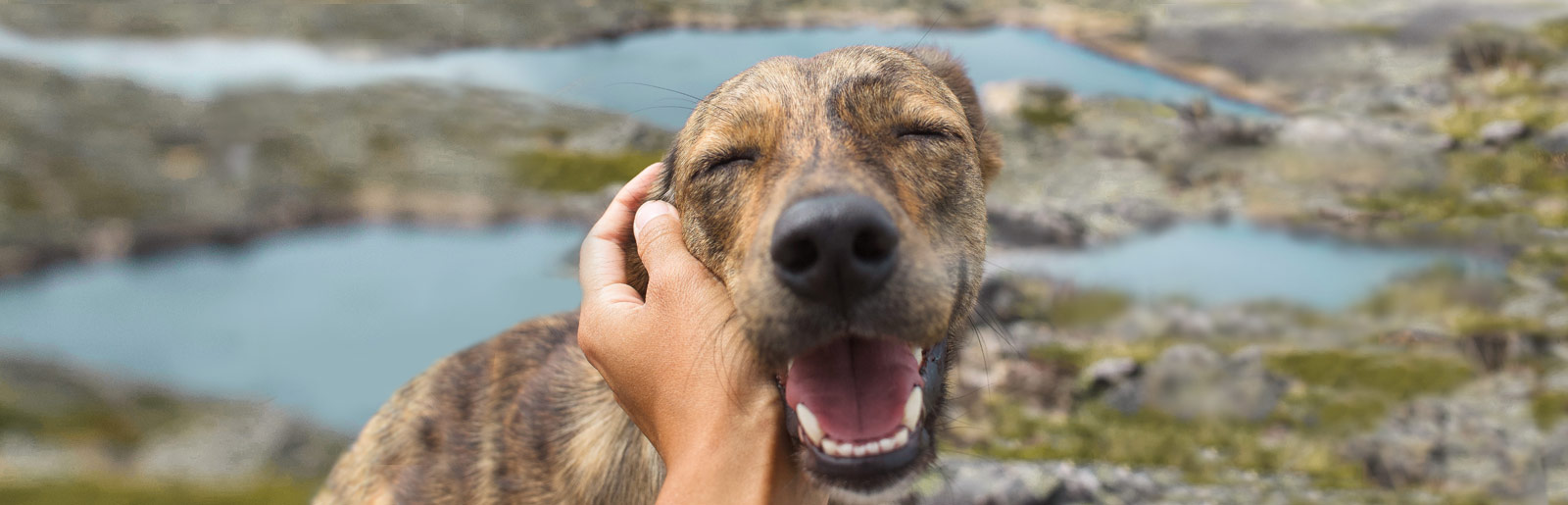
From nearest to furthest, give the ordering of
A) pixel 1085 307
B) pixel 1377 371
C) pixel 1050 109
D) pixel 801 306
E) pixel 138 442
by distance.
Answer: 1. pixel 801 306
2. pixel 1377 371
3. pixel 138 442
4. pixel 1085 307
5. pixel 1050 109

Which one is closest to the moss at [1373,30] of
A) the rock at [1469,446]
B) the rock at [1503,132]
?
the rock at [1503,132]

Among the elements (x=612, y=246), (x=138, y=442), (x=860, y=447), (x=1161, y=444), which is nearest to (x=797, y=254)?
(x=860, y=447)

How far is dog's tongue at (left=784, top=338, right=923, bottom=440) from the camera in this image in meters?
2.17

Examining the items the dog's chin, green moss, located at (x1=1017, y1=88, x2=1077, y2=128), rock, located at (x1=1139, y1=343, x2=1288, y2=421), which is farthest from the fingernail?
green moss, located at (x1=1017, y1=88, x2=1077, y2=128)

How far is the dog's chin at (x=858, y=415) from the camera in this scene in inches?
84.4

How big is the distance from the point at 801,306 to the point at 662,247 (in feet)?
2.30

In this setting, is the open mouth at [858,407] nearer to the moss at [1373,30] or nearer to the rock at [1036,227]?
the rock at [1036,227]

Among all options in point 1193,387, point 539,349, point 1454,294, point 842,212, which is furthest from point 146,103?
point 1454,294

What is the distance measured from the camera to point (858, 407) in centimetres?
219

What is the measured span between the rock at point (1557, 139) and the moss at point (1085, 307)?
5775 mm

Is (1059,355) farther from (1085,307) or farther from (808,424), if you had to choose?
(808,424)

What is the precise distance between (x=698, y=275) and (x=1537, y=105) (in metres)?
12.1

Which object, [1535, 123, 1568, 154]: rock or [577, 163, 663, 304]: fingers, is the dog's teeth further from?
[1535, 123, 1568, 154]: rock

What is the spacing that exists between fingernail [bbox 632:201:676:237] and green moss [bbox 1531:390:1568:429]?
8.32 m
